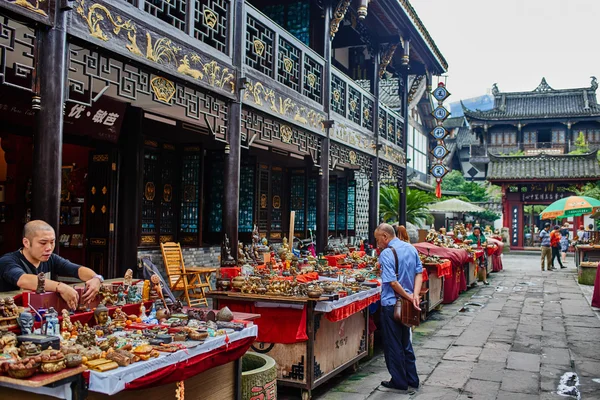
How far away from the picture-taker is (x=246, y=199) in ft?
37.1

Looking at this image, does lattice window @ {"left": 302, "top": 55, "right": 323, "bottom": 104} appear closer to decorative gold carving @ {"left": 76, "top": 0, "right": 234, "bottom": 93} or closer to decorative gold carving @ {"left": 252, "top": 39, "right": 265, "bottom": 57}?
decorative gold carving @ {"left": 252, "top": 39, "right": 265, "bottom": 57}

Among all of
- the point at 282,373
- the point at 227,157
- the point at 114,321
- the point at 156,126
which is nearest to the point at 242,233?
the point at 156,126

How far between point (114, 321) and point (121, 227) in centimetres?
478

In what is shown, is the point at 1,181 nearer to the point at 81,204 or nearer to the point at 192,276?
the point at 81,204

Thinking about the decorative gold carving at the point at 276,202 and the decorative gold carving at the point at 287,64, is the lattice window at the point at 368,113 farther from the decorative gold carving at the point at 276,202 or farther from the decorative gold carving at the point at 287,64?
the decorative gold carving at the point at 287,64

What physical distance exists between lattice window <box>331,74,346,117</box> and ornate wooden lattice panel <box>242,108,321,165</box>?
→ 1.19 metres

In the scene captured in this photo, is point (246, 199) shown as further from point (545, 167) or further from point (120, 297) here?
point (545, 167)

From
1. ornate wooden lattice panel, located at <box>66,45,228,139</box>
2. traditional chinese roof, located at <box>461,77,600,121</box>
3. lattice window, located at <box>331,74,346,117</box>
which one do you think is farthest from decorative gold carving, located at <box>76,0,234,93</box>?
traditional chinese roof, located at <box>461,77,600,121</box>

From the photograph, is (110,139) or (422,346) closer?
(422,346)

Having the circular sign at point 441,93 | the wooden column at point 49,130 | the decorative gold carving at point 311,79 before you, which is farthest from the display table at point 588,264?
the wooden column at point 49,130

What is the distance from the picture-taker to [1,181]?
8062mm

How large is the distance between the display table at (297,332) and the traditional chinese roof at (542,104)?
3373 centimetres

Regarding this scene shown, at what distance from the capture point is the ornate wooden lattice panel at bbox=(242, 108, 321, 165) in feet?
23.7

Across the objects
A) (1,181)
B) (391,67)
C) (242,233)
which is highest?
(391,67)
